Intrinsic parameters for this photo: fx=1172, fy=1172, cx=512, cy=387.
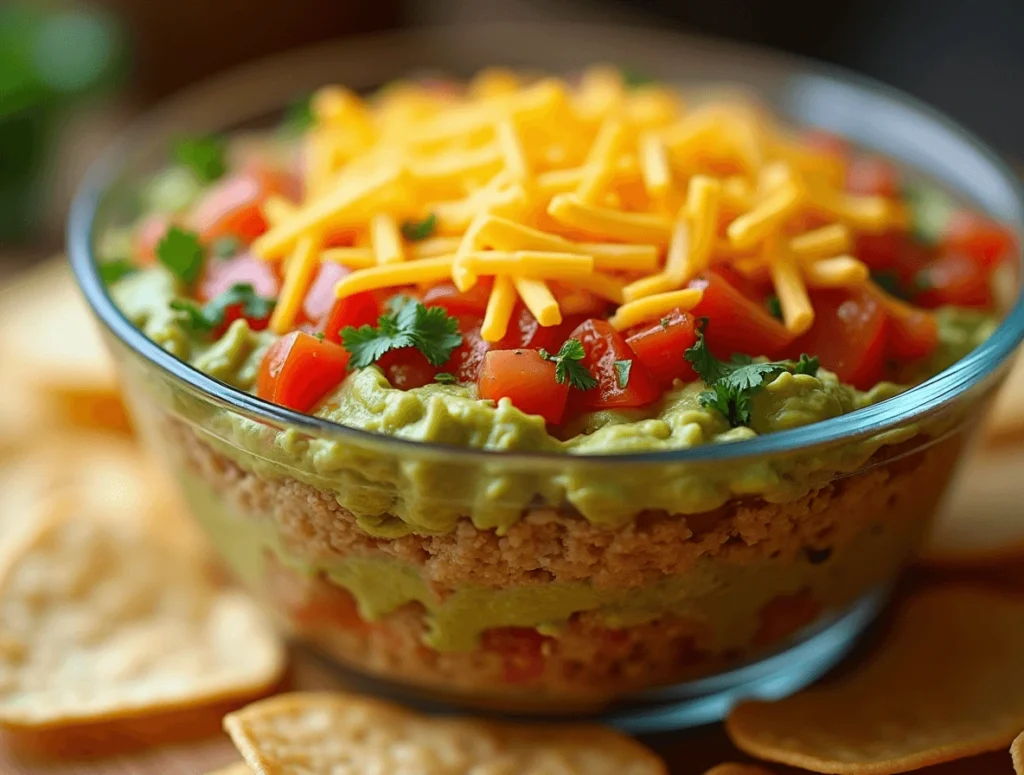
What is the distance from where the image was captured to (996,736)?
2088 millimetres

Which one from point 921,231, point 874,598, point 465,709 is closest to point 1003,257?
point 921,231

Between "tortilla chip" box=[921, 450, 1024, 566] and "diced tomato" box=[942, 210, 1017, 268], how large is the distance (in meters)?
0.47

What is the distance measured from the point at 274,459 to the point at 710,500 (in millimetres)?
715

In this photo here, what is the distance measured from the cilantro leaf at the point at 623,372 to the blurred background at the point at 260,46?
2.80 m

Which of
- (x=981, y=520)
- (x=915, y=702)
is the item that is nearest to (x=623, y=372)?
(x=915, y=702)

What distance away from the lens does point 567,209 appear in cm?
212

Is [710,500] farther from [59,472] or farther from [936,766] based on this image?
[59,472]

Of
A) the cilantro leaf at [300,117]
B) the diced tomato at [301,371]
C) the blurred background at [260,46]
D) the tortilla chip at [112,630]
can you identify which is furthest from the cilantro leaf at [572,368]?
the blurred background at [260,46]

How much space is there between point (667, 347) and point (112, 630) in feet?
4.49

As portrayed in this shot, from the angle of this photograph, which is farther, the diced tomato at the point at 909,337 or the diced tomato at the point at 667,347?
the diced tomato at the point at 909,337

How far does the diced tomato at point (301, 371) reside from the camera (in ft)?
6.50

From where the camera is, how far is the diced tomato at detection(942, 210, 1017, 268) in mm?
2639

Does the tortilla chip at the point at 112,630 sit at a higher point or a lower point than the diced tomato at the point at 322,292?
lower

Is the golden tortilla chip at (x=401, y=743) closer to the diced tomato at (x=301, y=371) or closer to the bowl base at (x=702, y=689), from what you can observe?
the bowl base at (x=702, y=689)
